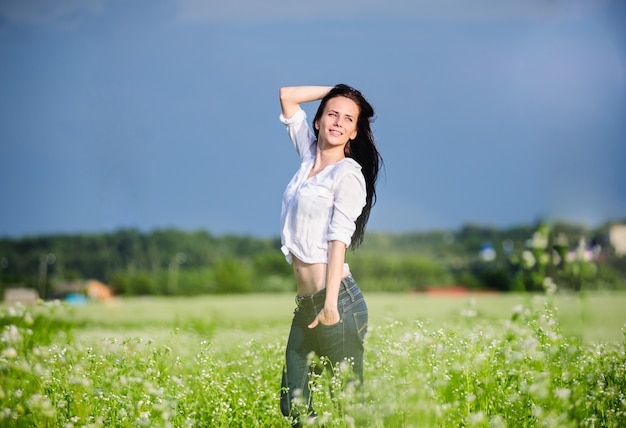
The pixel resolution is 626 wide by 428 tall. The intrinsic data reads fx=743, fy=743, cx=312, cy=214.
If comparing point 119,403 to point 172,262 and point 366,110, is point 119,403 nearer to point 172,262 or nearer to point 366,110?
point 366,110

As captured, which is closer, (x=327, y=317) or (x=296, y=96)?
(x=327, y=317)

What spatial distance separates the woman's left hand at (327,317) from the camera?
4312 millimetres

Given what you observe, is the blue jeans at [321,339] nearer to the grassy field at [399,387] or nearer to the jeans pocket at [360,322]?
the jeans pocket at [360,322]

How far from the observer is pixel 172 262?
42.1 m

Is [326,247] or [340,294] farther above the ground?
[326,247]

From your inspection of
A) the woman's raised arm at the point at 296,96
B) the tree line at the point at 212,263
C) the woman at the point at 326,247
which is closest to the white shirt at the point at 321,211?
the woman at the point at 326,247

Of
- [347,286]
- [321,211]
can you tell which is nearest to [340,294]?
[347,286]

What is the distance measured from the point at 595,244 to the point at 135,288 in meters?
36.9

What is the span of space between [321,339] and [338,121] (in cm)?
134

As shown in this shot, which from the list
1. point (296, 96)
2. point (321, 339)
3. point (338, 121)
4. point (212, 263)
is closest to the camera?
point (321, 339)

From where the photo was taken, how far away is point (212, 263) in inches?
1662

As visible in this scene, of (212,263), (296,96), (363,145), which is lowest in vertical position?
(212,263)

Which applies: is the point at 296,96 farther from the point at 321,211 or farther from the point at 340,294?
the point at 340,294

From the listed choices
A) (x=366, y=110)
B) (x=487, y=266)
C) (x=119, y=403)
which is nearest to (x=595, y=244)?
(x=366, y=110)
